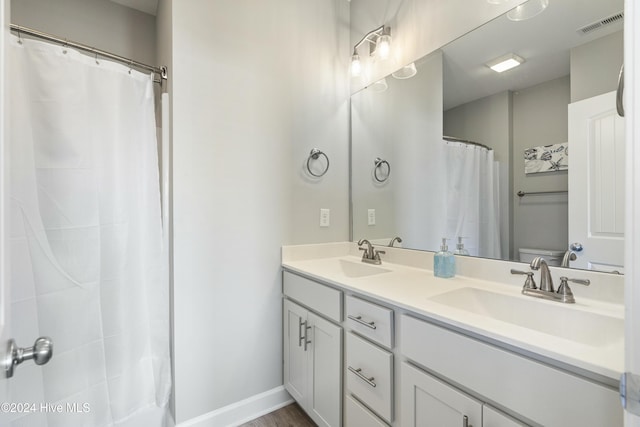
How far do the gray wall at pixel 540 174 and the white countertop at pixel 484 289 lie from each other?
146mm

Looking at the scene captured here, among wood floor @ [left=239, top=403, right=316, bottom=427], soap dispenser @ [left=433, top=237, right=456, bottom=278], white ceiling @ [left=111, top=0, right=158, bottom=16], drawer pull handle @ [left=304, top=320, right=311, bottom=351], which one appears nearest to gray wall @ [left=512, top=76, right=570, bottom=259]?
soap dispenser @ [left=433, top=237, right=456, bottom=278]

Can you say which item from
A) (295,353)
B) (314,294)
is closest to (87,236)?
(314,294)

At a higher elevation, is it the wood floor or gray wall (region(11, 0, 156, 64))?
gray wall (region(11, 0, 156, 64))

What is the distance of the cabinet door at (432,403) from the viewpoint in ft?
2.66

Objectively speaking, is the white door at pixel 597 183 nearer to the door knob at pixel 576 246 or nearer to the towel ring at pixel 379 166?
the door knob at pixel 576 246

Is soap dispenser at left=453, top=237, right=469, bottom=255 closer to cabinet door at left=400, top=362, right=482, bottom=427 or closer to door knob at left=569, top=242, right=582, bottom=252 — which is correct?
door knob at left=569, top=242, right=582, bottom=252

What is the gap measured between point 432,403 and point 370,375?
0.28m

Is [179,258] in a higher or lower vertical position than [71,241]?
lower

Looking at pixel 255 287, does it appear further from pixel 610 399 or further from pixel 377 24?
pixel 377 24

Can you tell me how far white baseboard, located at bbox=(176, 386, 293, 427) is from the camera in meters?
1.52

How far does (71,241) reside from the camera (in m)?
1.24

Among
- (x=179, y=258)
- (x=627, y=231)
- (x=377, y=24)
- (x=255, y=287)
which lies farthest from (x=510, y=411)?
(x=377, y=24)

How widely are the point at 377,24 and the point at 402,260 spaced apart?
1.55 meters

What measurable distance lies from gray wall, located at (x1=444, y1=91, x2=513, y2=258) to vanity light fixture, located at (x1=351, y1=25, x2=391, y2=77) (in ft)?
2.21
